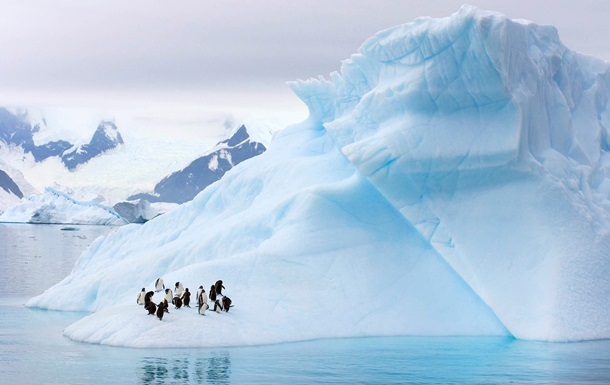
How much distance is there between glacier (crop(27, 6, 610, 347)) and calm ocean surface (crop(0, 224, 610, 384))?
806 mm

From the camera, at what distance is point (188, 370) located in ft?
68.8

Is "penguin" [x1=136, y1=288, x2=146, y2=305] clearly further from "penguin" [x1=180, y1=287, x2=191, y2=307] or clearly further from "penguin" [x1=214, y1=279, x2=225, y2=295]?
"penguin" [x1=214, y1=279, x2=225, y2=295]

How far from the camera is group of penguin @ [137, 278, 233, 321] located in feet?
79.7

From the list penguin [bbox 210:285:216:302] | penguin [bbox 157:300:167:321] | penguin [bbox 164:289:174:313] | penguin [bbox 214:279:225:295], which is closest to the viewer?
penguin [bbox 157:300:167:321]

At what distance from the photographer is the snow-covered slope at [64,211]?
13150 centimetres

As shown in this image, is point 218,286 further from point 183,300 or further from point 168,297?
point 168,297

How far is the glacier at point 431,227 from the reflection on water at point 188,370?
156 centimetres

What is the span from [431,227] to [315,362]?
23.4ft

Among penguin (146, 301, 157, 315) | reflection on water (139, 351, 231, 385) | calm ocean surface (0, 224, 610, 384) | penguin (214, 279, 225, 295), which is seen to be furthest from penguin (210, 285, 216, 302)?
reflection on water (139, 351, 231, 385)

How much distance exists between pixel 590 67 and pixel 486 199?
26.3ft

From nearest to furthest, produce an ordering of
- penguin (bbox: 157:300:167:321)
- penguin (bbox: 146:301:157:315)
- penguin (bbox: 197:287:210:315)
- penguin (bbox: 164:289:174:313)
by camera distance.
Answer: penguin (bbox: 157:300:167:321)
penguin (bbox: 146:301:157:315)
penguin (bbox: 197:287:210:315)
penguin (bbox: 164:289:174:313)

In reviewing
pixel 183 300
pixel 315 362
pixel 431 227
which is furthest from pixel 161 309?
pixel 431 227

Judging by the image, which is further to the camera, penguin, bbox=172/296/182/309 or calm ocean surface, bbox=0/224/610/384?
penguin, bbox=172/296/182/309

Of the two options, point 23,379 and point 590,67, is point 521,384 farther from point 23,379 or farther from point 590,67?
point 590,67
